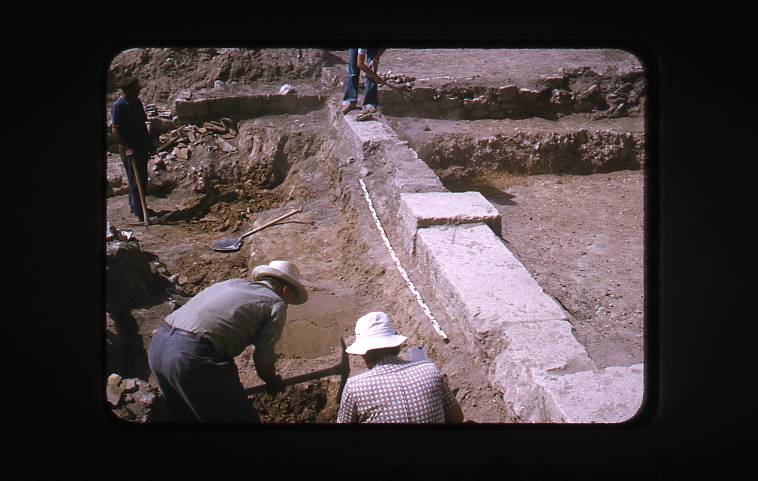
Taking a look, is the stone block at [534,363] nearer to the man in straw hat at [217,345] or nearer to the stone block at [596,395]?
the stone block at [596,395]

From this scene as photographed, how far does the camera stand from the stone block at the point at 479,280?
439cm

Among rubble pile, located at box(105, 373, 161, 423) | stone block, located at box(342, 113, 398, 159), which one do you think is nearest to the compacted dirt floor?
stone block, located at box(342, 113, 398, 159)

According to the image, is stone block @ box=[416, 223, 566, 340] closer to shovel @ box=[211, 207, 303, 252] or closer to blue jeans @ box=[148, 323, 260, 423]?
blue jeans @ box=[148, 323, 260, 423]

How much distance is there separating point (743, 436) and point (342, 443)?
1388mm

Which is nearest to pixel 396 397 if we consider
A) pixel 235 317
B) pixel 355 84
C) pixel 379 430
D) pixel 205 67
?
pixel 379 430

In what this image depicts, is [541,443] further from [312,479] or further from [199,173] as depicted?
[199,173]

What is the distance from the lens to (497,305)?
14.8 ft

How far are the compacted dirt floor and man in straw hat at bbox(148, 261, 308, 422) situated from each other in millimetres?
638

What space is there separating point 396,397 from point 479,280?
1679 millimetres

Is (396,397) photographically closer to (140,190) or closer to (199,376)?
(199,376)

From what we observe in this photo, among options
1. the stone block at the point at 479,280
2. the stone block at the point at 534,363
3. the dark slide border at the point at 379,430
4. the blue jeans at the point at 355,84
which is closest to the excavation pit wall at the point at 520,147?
the blue jeans at the point at 355,84

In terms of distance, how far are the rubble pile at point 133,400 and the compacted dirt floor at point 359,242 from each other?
74 cm

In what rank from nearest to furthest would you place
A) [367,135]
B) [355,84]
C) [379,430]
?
[379,430] → [367,135] → [355,84]

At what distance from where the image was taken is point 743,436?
2.62m
